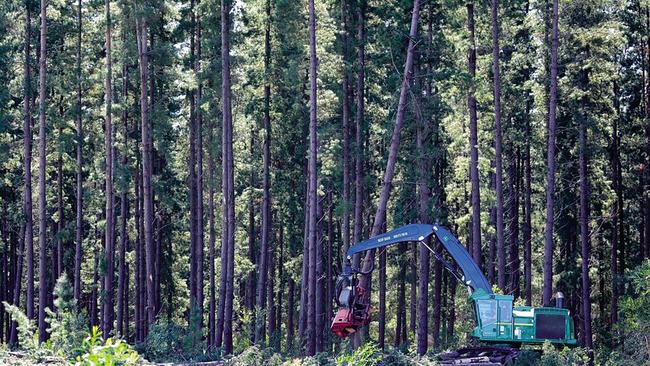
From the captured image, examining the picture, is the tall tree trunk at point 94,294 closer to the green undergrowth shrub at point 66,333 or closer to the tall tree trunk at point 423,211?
the tall tree trunk at point 423,211

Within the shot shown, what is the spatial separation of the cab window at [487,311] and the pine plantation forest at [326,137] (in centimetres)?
174

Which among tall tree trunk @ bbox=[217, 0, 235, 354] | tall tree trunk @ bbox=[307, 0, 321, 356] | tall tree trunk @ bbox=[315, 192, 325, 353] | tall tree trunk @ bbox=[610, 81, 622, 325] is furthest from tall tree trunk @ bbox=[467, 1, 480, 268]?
tall tree trunk @ bbox=[610, 81, 622, 325]

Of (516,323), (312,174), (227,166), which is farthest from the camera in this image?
(227,166)

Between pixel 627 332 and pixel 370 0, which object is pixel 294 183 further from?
pixel 627 332

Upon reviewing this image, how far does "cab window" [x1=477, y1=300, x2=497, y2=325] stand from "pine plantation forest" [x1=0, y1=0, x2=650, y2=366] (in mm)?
1741

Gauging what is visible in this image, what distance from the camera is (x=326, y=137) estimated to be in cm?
3550

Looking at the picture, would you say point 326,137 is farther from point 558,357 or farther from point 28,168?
point 558,357

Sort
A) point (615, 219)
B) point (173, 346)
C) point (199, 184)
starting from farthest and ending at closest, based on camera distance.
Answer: point (615, 219), point (199, 184), point (173, 346)

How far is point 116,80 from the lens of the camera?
129 ft

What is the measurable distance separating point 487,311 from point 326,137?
1423 centimetres

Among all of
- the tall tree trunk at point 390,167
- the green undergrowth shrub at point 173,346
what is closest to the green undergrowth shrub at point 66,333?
the green undergrowth shrub at point 173,346

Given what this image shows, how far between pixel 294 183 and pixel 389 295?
1904 centimetres

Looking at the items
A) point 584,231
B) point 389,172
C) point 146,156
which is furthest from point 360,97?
point 584,231

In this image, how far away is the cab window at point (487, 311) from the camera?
22.7 meters
